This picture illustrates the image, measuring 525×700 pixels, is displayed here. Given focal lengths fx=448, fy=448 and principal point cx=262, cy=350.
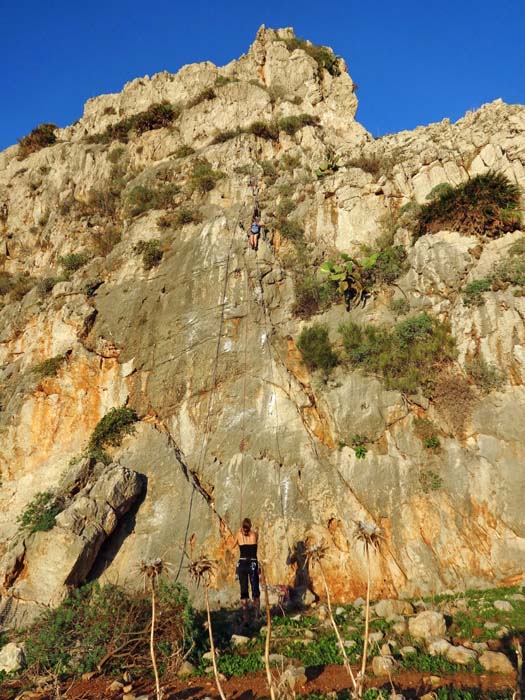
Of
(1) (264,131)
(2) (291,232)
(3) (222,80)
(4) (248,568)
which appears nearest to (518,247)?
(2) (291,232)

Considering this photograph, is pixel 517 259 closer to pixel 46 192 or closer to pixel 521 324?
pixel 521 324

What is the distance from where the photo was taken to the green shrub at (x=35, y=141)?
31.4m

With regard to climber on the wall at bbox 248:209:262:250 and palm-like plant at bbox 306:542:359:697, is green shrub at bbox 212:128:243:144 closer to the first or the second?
climber on the wall at bbox 248:209:262:250

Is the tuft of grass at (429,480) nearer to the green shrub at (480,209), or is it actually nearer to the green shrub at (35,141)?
the green shrub at (480,209)

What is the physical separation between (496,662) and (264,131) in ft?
86.0

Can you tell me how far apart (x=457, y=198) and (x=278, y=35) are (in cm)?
2470

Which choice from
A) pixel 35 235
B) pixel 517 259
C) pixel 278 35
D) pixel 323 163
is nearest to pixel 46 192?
pixel 35 235

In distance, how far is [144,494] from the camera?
13.1 meters

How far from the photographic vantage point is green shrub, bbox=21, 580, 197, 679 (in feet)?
23.6

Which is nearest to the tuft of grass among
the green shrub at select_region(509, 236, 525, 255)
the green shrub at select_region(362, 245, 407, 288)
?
the green shrub at select_region(362, 245, 407, 288)

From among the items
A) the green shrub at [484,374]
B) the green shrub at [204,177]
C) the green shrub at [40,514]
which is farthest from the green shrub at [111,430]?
the green shrub at [204,177]

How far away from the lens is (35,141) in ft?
103

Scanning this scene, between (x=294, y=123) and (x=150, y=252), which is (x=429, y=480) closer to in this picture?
(x=150, y=252)

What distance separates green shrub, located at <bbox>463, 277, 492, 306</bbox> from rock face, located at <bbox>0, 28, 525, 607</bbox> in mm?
253
